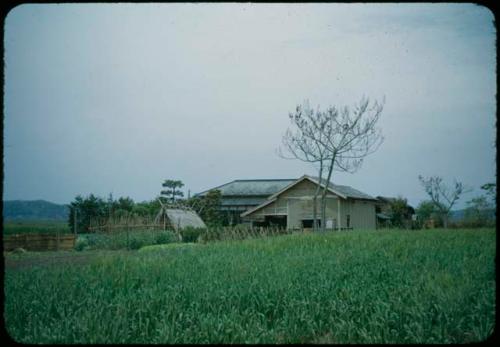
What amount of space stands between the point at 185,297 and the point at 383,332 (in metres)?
2.89

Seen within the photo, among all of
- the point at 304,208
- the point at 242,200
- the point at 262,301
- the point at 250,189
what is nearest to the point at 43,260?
the point at 262,301

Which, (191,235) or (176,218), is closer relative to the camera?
(191,235)

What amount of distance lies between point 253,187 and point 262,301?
28.4m

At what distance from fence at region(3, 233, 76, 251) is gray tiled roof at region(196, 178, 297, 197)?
13.7m

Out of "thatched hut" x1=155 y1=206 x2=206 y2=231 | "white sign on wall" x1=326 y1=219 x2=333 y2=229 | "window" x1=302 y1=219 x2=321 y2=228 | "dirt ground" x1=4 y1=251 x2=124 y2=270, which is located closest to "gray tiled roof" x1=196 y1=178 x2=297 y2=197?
"thatched hut" x1=155 y1=206 x2=206 y2=231

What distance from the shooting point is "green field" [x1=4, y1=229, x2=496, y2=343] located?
4815 millimetres

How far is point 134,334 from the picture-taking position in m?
4.92

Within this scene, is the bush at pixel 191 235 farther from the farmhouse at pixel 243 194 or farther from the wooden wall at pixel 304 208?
the farmhouse at pixel 243 194

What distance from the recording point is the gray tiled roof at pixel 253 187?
33.4m

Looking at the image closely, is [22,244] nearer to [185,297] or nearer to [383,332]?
[185,297]

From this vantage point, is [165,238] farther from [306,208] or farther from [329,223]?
[329,223]

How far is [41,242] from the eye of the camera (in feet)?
63.0

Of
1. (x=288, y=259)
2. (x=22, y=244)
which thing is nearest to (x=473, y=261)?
(x=288, y=259)

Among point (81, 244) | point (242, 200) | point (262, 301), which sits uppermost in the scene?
point (242, 200)
